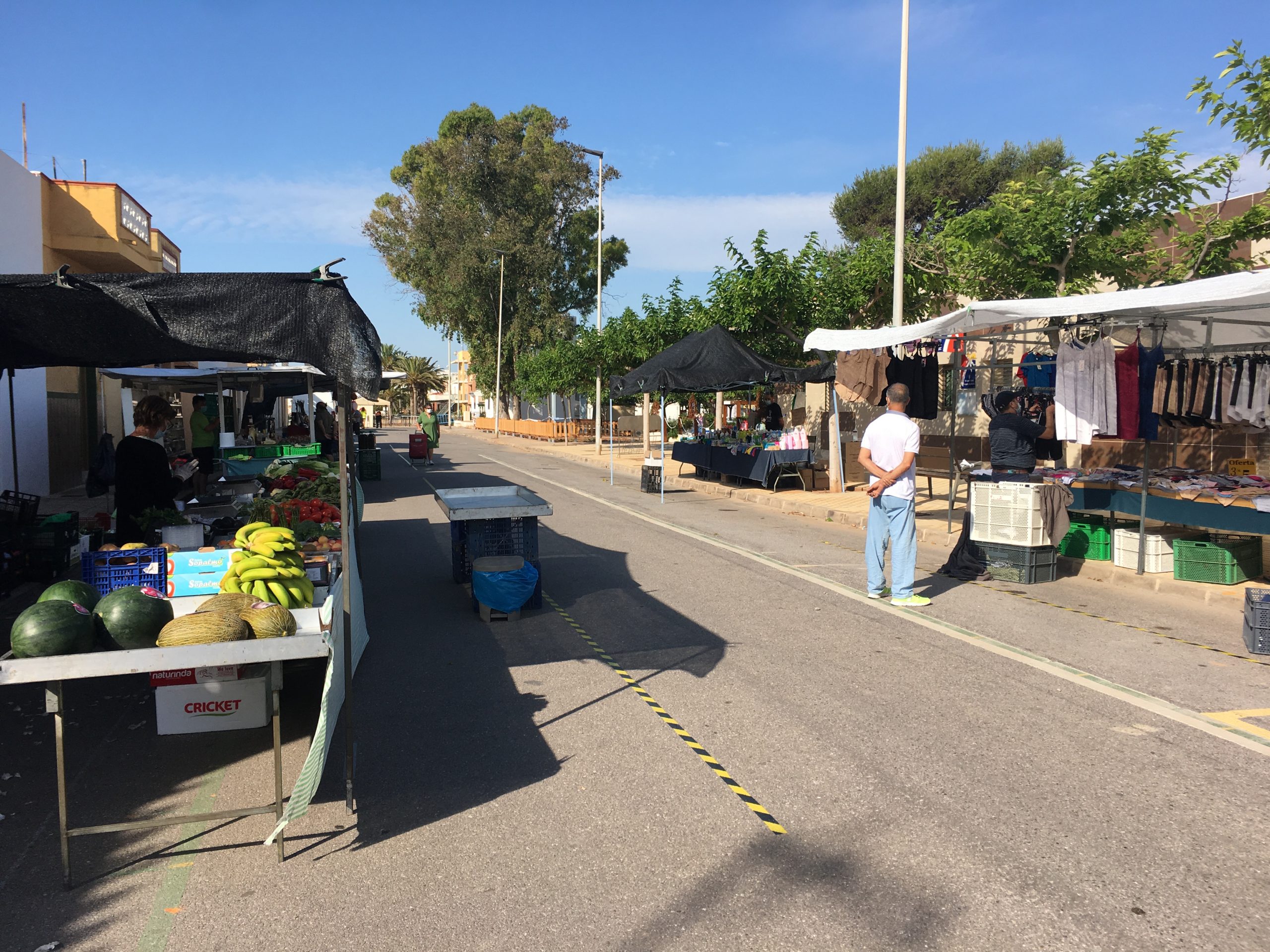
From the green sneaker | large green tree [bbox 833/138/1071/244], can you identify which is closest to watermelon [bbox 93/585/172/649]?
the green sneaker

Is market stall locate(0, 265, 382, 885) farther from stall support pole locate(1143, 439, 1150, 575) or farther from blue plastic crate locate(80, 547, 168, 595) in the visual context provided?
stall support pole locate(1143, 439, 1150, 575)

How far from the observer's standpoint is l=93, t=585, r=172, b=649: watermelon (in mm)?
3953

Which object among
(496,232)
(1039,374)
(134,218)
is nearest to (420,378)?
(496,232)

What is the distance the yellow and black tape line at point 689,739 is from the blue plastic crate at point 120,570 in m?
2.97

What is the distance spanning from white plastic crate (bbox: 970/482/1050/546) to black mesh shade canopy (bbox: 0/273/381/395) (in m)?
7.11

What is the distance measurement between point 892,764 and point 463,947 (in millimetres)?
2500

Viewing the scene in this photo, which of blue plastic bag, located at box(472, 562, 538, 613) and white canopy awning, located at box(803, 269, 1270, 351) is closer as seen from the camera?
white canopy awning, located at box(803, 269, 1270, 351)

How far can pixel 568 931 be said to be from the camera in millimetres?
3258

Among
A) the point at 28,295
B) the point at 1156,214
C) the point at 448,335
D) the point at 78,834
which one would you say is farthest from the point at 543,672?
the point at 448,335

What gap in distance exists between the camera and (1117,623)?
7.91 m

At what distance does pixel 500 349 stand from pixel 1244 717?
44286 millimetres

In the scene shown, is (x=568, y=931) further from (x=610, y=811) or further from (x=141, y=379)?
(x=141, y=379)

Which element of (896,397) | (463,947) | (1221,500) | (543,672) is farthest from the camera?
(1221,500)

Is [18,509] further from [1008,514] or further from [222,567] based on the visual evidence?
[1008,514]
